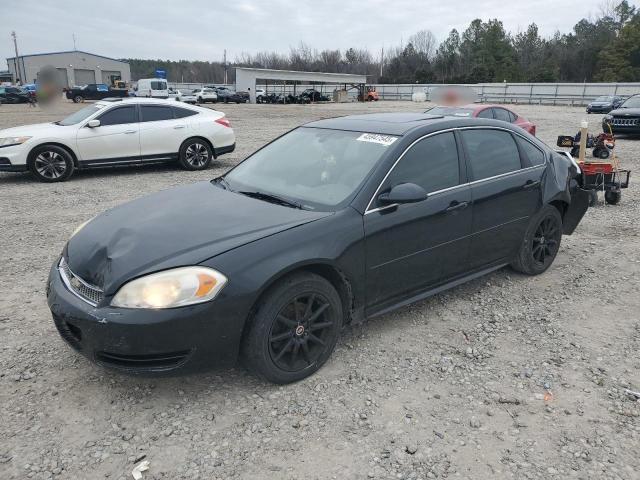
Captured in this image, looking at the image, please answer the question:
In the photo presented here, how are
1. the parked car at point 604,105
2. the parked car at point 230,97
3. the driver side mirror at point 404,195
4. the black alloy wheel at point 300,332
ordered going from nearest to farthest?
the black alloy wheel at point 300,332
the driver side mirror at point 404,195
the parked car at point 604,105
the parked car at point 230,97

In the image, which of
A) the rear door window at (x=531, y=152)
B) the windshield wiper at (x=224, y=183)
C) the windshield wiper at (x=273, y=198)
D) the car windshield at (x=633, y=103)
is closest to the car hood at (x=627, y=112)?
the car windshield at (x=633, y=103)

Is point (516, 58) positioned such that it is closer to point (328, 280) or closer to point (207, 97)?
point (207, 97)

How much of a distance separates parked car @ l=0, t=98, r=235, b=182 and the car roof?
6566 mm

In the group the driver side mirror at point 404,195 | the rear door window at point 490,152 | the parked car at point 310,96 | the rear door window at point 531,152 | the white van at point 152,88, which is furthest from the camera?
the parked car at point 310,96

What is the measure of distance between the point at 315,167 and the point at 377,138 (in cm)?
51

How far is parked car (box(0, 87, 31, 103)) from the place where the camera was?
142 feet

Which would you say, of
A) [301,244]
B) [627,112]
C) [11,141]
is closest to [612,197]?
[301,244]

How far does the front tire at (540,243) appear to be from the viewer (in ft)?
15.6

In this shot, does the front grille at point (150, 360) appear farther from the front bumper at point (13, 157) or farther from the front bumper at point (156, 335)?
the front bumper at point (13, 157)

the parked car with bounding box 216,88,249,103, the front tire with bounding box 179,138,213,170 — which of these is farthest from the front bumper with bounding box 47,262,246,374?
the parked car with bounding box 216,88,249,103

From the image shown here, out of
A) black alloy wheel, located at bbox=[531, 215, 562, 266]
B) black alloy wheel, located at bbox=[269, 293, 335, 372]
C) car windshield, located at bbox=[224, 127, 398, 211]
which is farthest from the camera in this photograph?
black alloy wheel, located at bbox=[531, 215, 562, 266]

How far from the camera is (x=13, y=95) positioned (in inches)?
1730

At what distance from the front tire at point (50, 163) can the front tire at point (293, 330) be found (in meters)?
7.99

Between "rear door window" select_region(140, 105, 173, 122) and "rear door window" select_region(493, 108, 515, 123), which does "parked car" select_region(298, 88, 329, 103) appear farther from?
"rear door window" select_region(140, 105, 173, 122)
